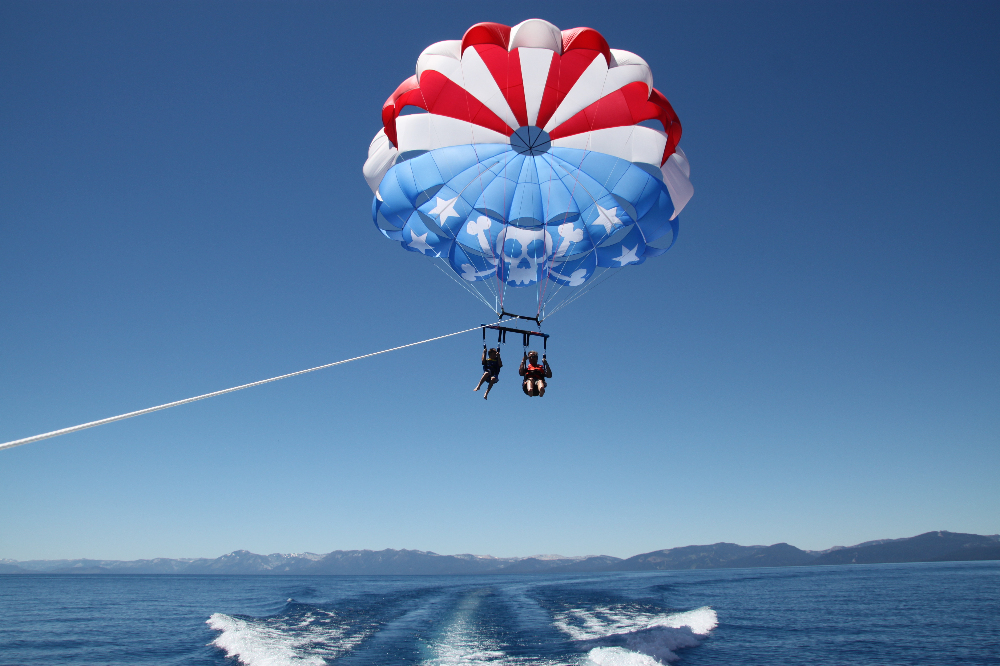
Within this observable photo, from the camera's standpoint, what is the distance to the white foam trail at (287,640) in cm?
1517

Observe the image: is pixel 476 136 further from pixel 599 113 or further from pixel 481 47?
pixel 599 113

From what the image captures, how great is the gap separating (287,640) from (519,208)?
16.1 m

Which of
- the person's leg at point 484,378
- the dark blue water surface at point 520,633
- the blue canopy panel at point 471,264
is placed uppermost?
the blue canopy panel at point 471,264

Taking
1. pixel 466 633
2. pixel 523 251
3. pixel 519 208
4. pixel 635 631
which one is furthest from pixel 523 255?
pixel 635 631

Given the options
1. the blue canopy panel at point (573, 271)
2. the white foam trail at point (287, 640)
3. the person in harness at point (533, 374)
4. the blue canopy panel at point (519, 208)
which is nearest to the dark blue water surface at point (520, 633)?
the white foam trail at point (287, 640)

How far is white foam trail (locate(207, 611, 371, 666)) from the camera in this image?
49.8 ft

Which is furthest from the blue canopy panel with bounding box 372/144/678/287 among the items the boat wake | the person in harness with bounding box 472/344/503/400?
the boat wake

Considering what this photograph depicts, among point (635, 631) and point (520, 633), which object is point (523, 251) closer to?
point (520, 633)

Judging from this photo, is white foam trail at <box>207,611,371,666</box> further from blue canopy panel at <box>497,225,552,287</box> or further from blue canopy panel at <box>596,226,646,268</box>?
blue canopy panel at <box>596,226,646,268</box>

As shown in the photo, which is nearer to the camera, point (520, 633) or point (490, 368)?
point (490, 368)

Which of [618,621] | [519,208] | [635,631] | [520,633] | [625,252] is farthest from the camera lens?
[618,621]

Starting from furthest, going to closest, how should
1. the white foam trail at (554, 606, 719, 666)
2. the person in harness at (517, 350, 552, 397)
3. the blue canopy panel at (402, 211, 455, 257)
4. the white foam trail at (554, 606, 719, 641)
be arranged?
the white foam trail at (554, 606, 719, 641), the white foam trail at (554, 606, 719, 666), the blue canopy panel at (402, 211, 455, 257), the person in harness at (517, 350, 552, 397)

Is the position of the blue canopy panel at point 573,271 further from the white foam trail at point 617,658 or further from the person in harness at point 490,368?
the white foam trail at point 617,658

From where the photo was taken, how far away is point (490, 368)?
410 inches
